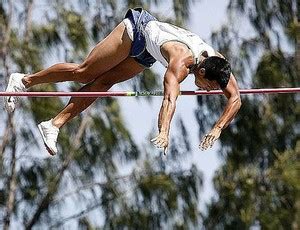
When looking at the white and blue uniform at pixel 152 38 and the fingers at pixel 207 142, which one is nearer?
the fingers at pixel 207 142

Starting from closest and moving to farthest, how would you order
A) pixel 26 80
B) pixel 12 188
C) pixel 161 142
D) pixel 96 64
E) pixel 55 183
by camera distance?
pixel 161 142, pixel 96 64, pixel 26 80, pixel 12 188, pixel 55 183

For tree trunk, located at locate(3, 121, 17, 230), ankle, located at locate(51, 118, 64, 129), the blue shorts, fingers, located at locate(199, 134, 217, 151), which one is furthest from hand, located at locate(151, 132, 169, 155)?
tree trunk, located at locate(3, 121, 17, 230)

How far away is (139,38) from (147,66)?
234 mm

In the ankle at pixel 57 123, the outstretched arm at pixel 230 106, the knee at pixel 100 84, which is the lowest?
the outstretched arm at pixel 230 106

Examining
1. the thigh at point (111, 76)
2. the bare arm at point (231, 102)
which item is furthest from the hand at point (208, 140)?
the thigh at point (111, 76)

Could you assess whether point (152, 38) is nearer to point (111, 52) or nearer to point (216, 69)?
point (111, 52)

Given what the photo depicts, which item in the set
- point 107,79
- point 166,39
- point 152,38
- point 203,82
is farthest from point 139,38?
point 203,82

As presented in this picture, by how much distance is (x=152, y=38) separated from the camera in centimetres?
746

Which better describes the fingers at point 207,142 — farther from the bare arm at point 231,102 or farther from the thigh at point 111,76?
the thigh at point 111,76

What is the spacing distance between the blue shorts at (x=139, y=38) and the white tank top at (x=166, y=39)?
0.04 m

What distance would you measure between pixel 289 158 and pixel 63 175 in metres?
2.69

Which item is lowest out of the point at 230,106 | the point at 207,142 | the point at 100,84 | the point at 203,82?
the point at 207,142

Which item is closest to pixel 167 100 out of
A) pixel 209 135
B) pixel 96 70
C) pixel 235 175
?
pixel 209 135

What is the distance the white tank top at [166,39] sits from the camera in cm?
735
